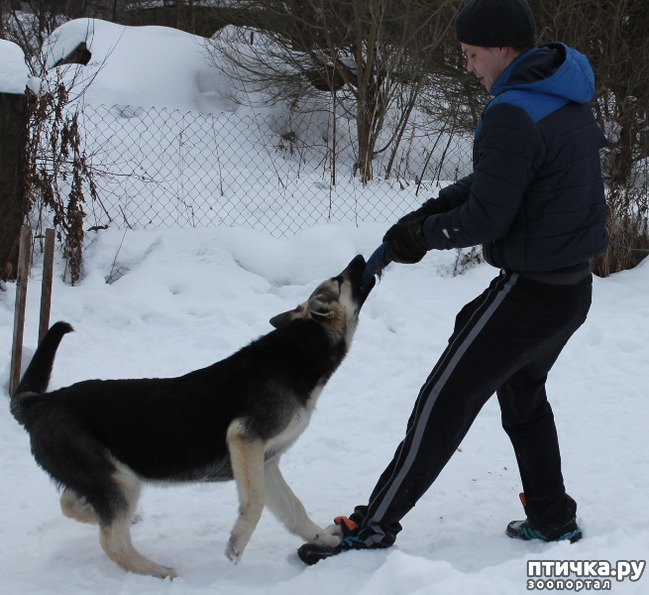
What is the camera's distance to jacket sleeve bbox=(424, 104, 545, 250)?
2727 millimetres

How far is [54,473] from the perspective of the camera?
3.12 m

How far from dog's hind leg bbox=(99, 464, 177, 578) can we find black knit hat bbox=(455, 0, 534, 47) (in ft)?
7.24

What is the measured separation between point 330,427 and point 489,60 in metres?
2.70

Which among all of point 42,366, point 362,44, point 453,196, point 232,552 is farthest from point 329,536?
point 362,44

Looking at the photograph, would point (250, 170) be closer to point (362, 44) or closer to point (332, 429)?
point (362, 44)

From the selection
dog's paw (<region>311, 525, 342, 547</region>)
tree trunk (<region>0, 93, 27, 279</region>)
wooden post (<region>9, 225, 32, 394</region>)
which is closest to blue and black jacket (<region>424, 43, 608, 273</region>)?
dog's paw (<region>311, 525, 342, 547</region>)

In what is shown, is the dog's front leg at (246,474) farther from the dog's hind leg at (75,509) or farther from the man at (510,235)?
the dog's hind leg at (75,509)

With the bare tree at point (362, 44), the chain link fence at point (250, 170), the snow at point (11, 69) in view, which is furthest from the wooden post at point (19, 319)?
the bare tree at point (362, 44)

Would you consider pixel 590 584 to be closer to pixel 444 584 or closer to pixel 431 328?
pixel 444 584

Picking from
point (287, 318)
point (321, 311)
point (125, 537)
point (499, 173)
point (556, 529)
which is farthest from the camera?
point (287, 318)

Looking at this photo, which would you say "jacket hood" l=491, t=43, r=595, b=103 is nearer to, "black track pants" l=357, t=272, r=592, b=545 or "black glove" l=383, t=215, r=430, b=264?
"black glove" l=383, t=215, r=430, b=264

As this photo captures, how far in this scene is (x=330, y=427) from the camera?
4926mm

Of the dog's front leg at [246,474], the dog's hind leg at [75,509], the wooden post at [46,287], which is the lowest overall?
the dog's hind leg at [75,509]

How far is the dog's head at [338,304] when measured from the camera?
3.49m
